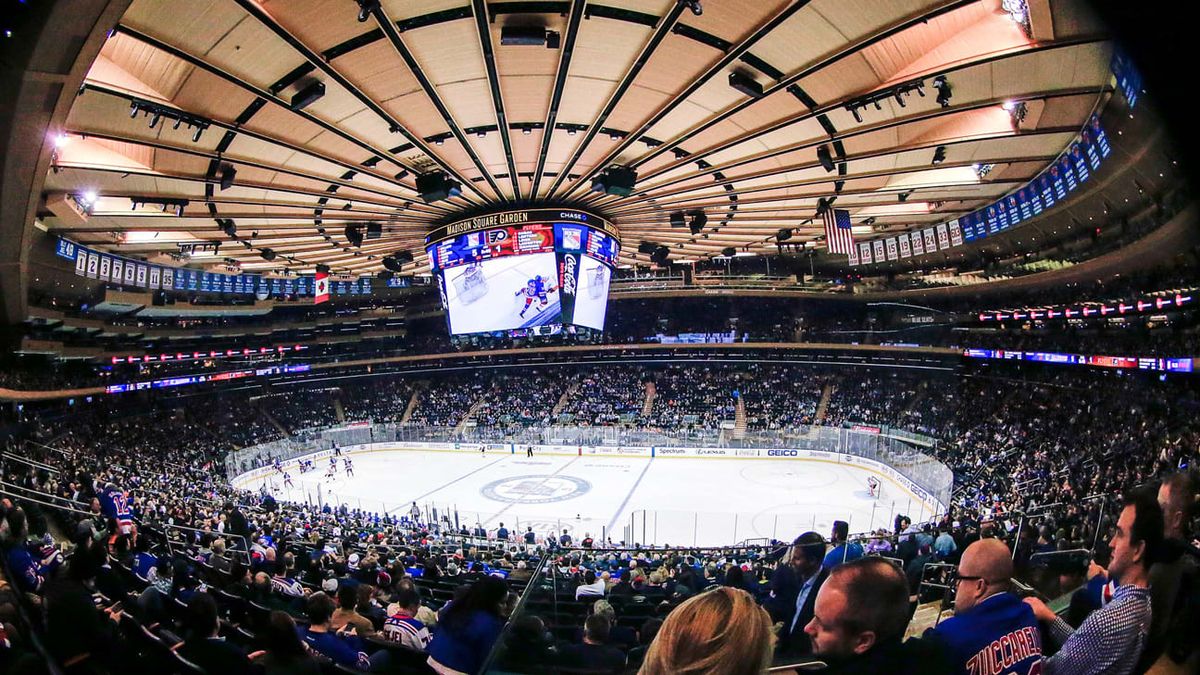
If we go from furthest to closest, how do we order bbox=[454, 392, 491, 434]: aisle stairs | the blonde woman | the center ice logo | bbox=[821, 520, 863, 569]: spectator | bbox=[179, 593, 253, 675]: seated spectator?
bbox=[454, 392, 491, 434]: aisle stairs, the center ice logo, bbox=[821, 520, 863, 569]: spectator, bbox=[179, 593, 253, 675]: seated spectator, the blonde woman

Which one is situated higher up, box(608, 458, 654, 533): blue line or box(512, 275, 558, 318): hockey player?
box(512, 275, 558, 318): hockey player

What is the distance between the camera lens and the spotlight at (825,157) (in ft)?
38.3

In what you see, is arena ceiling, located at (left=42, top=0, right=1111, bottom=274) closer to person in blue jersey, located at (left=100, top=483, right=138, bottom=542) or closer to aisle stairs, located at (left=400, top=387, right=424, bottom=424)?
person in blue jersey, located at (left=100, top=483, right=138, bottom=542)

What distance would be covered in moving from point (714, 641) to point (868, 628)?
0.79 meters

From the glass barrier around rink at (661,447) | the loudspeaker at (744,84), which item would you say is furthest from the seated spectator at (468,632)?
the glass barrier around rink at (661,447)

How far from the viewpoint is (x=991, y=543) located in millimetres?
2549

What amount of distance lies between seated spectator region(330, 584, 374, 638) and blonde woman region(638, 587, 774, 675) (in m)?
4.66

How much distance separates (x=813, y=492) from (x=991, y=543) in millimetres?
23969

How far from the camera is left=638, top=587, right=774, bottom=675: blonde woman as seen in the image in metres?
1.29

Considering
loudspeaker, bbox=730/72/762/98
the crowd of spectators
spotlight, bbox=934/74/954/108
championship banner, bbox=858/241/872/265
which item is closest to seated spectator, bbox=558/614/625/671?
the crowd of spectators

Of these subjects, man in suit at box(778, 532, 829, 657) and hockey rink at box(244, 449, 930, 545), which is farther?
hockey rink at box(244, 449, 930, 545)

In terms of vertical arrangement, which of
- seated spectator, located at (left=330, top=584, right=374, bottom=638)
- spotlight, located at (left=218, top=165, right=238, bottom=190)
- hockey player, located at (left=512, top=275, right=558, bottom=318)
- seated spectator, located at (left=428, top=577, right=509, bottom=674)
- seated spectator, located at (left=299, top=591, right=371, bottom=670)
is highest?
spotlight, located at (left=218, top=165, right=238, bottom=190)

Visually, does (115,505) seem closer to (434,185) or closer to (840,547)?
(434,185)

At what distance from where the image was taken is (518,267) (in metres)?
15.5
